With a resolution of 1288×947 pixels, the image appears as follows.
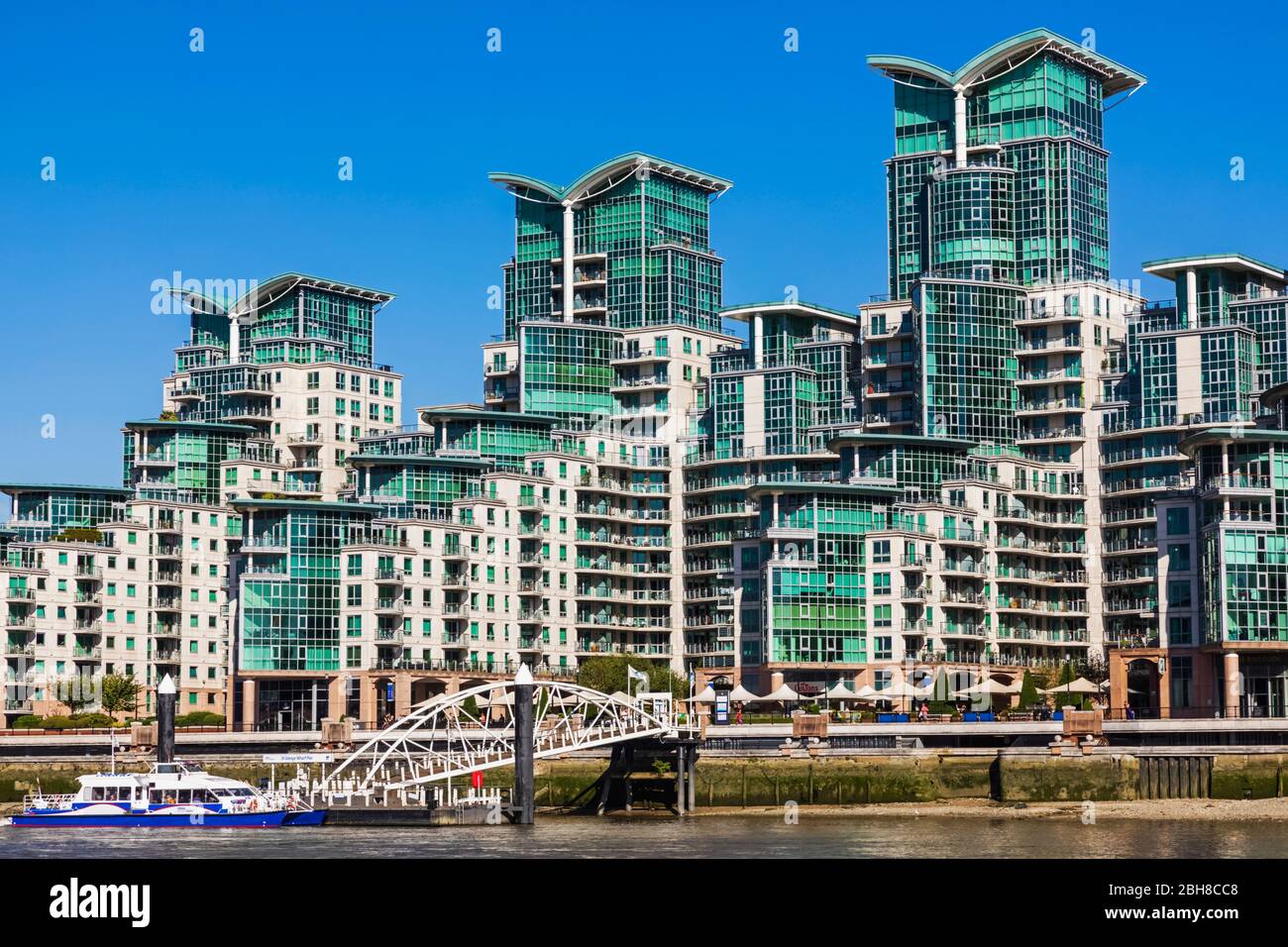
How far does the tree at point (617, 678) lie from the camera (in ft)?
584

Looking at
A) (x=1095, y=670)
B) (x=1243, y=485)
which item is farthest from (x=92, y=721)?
(x=1243, y=485)

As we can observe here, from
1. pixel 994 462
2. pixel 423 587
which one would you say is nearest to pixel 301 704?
pixel 423 587

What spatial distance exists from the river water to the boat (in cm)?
102

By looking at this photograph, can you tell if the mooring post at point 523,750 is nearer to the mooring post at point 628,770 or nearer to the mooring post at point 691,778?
the mooring post at point 628,770

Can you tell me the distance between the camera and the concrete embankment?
113750mm

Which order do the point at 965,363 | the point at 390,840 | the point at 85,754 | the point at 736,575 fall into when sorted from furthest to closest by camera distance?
the point at 965,363 < the point at 736,575 < the point at 85,754 < the point at 390,840

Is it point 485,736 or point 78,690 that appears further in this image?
point 78,690

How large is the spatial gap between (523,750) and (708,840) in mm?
14861

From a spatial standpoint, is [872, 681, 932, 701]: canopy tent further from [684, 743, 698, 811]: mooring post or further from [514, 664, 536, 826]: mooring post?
[514, 664, 536, 826]: mooring post

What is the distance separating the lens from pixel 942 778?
4660 inches

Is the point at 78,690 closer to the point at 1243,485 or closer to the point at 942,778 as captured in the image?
the point at 942,778

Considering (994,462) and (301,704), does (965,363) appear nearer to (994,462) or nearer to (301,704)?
(994,462)
